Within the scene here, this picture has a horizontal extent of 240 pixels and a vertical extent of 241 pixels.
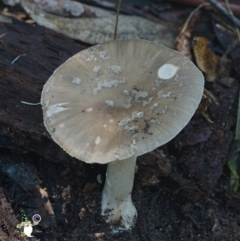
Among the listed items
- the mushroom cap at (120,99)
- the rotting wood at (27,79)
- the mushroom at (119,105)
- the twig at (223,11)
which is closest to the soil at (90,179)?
the rotting wood at (27,79)

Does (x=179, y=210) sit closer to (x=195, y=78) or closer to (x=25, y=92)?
(x=195, y=78)

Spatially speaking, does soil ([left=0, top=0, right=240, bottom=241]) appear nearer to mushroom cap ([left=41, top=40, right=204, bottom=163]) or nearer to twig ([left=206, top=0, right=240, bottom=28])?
mushroom cap ([left=41, top=40, right=204, bottom=163])

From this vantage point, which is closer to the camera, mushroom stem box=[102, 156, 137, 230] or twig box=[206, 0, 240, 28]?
mushroom stem box=[102, 156, 137, 230]

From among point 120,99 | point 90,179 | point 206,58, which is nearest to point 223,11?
point 206,58

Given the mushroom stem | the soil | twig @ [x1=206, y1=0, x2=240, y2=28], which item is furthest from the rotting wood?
twig @ [x1=206, y1=0, x2=240, y2=28]

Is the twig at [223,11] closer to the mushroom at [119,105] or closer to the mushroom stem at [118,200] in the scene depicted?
the mushroom at [119,105]

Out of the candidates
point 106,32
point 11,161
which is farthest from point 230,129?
point 11,161
